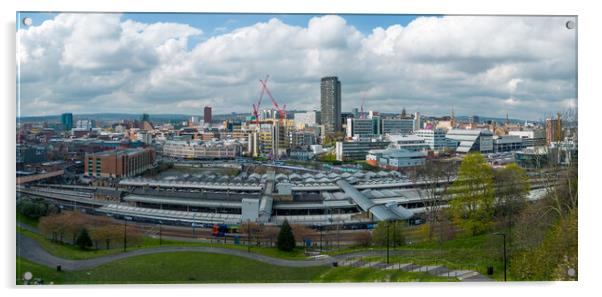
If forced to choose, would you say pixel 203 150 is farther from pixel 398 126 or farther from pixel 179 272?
pixel 398 126

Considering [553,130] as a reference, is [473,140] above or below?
below

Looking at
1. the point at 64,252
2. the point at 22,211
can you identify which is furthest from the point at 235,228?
the point at 22,211

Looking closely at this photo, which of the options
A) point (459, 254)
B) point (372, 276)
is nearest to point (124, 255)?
point (372, 276)

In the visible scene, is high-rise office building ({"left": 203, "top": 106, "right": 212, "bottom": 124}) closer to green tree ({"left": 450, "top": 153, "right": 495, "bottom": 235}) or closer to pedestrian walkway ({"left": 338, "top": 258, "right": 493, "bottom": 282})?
pedestrian walkway ({"left": 338, "top": 258, "right": 493, "bottom": 282})

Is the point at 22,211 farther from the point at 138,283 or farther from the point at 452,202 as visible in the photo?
the point at 452,202

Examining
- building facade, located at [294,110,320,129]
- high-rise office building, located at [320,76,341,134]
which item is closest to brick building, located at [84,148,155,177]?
building facade, located at [294,110,320,129]

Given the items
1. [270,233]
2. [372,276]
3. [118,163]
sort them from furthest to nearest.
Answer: [118,163] < [270,233] < [372,276]

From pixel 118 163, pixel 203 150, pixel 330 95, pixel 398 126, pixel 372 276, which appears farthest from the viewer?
pixel 203 150

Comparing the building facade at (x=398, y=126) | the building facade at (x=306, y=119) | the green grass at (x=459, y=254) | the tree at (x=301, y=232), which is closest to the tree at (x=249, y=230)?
the tree at (x=301, y=232)
